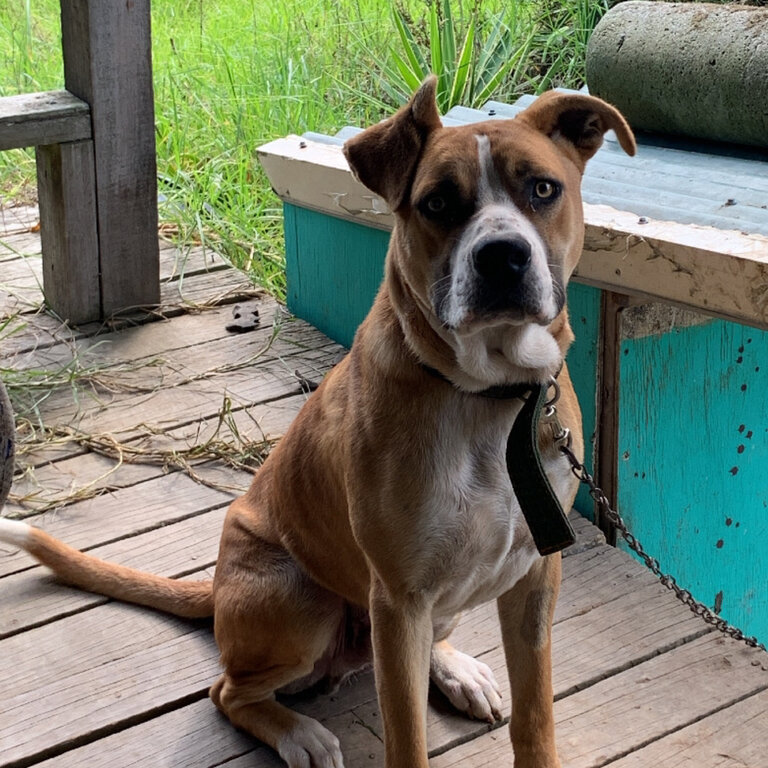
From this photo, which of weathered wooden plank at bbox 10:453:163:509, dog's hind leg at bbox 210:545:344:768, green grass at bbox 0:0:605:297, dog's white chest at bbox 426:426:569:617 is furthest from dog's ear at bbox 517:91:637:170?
green grass at bbox 0:0:605:297

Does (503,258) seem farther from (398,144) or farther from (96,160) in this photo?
(96,160)

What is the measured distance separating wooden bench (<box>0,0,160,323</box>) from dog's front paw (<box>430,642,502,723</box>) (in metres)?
2.49

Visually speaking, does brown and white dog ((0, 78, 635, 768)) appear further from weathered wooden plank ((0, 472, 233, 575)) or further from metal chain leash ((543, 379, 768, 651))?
weathered wooden plank ((0, 472, 233, 575))

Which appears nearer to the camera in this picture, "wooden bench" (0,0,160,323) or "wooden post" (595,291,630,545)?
"wooden post" (595,291,630,545)

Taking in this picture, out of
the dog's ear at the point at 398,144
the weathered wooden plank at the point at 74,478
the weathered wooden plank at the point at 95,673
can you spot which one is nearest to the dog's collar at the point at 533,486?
the dog's ear at the point at 398,144

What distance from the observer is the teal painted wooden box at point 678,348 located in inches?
109

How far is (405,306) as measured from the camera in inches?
83.3

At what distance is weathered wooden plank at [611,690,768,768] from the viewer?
2.37m

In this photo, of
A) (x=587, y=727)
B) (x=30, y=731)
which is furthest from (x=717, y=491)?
(x=30, y=731)

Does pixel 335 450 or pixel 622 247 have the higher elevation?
pixel 622 247

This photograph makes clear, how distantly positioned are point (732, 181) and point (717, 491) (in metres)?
0.97

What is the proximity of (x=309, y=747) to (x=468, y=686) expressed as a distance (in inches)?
15.8

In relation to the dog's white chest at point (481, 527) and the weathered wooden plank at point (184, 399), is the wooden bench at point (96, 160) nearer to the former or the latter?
the weathered wooden plank at point (184, 399)

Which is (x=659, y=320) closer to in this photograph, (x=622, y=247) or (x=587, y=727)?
(x=622, y=247)
